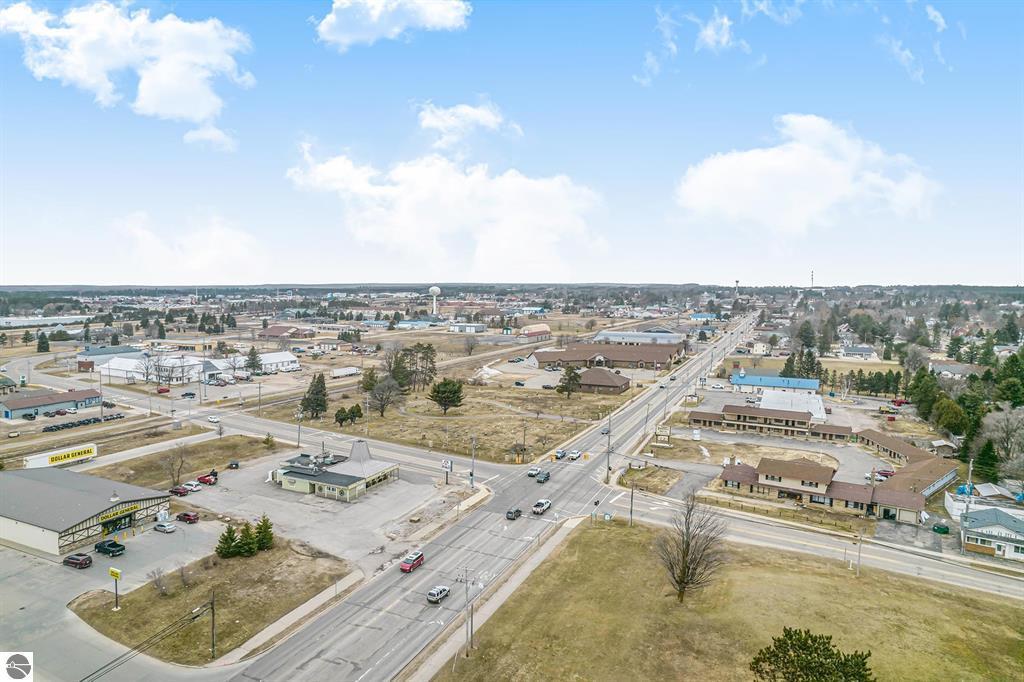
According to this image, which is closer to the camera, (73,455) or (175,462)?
(73,455)

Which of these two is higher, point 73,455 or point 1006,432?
point 1006,432

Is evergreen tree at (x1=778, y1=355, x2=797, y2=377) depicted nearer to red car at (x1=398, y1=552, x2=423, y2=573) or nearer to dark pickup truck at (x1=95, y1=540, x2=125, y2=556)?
red car at (x1=398, y1=552, x2=423, y2=573)

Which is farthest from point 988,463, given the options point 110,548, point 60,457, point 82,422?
point 82,422

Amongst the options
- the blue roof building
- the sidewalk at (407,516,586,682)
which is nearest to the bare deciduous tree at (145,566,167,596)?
the sidewalk at (407,516,586,682)


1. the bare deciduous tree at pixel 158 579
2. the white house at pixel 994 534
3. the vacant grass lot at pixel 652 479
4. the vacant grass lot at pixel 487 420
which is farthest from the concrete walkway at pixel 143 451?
the white house at pixel 994 534

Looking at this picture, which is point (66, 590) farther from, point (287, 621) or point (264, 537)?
point (287, 621)

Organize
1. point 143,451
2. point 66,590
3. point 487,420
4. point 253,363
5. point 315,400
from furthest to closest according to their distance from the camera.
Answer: point 253,363, point 487,420, point 315,400, point 143,451, point 66,590

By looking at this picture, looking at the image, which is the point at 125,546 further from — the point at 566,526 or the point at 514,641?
the point at 566,526
